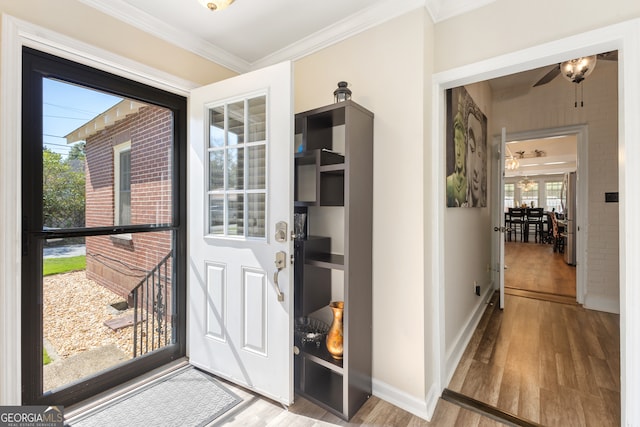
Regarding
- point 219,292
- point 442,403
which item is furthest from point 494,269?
point 219,292

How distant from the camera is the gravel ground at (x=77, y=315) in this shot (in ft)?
5.90

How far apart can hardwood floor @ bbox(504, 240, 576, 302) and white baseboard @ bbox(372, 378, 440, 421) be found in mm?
3286

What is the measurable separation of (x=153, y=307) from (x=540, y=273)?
20.0 ft

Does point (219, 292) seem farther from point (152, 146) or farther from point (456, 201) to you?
point (456, 201)

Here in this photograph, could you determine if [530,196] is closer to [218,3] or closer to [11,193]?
[218,3]

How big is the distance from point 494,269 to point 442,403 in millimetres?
2975

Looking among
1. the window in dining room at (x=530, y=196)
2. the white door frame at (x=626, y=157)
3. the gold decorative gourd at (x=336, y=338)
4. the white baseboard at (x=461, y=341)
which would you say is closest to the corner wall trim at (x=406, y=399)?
the white baseboard at (x=461, y=341)

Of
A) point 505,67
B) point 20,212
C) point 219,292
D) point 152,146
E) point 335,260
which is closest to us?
point 20,212

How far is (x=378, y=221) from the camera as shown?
1933 millimetres

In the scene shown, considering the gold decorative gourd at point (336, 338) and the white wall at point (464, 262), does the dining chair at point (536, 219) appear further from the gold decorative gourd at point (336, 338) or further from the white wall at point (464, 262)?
the gold decorative gourd at point (336, 338)

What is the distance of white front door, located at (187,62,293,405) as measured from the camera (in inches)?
69.3

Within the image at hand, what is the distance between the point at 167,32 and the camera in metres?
2.07

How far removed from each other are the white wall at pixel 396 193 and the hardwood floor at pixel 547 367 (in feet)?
1.88

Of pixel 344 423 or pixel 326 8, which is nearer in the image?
pixel 344 423
